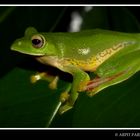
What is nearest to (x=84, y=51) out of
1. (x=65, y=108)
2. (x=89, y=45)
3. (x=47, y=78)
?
(x=89, y=45)

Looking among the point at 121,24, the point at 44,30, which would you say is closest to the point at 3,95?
the point at 44,30

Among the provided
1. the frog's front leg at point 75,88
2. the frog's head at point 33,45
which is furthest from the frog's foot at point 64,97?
the frog's head at point 33,45

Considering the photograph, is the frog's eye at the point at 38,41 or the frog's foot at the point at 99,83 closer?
the frog's foot at the point at 99,83

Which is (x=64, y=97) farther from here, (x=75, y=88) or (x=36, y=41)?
(x=36, y=41)

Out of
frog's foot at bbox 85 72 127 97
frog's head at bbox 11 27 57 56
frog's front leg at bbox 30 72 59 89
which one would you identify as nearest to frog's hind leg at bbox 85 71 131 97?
frog's foot at bbox 85 72 127 97

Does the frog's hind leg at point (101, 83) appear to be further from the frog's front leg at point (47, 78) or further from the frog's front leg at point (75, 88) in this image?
the frog's front leg at point (47, 78)

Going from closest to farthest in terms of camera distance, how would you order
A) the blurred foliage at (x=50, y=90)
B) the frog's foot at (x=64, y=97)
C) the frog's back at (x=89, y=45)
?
the blurred foliage at (x=50, y=90) < the frog's foot at (x=64, y=97) < the frog's back at (x=89, y=45)
